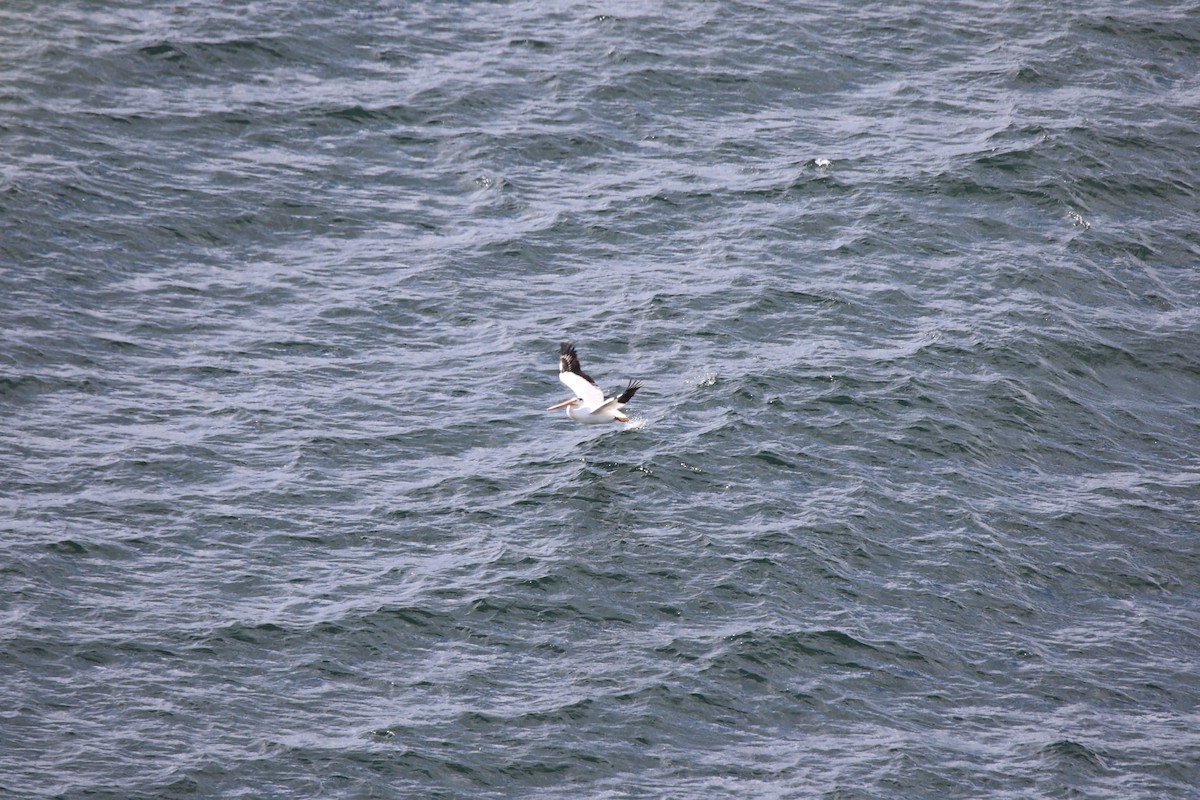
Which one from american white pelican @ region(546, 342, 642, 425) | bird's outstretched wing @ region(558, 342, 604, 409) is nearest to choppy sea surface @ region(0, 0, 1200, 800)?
american white pelican @ region(546, 342, 642, 425)

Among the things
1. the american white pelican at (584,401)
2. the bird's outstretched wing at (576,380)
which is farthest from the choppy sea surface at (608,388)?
the bird's outstretched wing at (576,380)

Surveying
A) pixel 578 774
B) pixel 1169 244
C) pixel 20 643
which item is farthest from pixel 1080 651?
pixel 20 643

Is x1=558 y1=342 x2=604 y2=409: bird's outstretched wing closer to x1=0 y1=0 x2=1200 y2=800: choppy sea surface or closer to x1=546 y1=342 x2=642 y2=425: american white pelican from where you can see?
x1=546 y1=342 x2=642 y2=425: american white pelican

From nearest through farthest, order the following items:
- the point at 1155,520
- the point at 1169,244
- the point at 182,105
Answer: the point at 1155,520 < the point at 1169,244 < the point at 182,105

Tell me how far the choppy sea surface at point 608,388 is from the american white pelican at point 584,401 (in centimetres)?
102

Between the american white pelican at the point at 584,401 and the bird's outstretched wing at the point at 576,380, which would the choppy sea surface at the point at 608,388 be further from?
the bird's outstretched wing at the point at 576,380

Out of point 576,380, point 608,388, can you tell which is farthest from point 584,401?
point 608,388

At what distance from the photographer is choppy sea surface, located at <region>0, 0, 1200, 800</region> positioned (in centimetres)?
2031

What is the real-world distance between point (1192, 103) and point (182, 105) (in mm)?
26298

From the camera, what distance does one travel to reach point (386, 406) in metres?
26.9

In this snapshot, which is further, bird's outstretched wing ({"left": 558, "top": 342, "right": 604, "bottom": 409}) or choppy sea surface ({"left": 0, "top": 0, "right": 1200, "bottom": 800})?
bird's outstretched wing ({"left": 558, "top": 342, "right": 604, "bottom": 409})

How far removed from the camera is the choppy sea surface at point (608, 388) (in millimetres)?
20312

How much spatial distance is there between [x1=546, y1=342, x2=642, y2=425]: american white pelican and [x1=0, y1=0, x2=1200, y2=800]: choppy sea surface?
1.02m

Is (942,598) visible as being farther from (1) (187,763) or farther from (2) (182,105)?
(2) (182,105)
